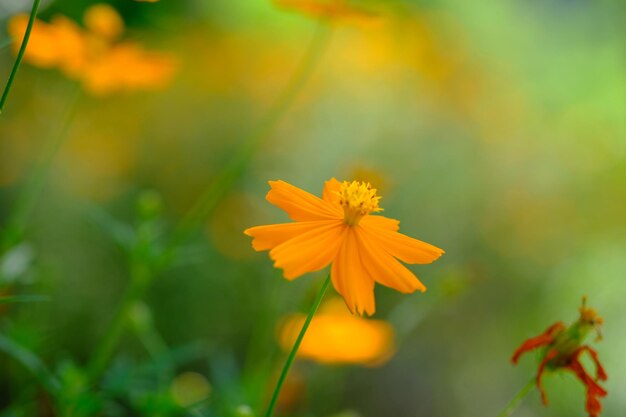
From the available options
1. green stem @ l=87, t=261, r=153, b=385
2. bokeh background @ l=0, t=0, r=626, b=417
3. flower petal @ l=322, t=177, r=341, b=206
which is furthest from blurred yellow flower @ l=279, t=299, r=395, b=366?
flower petal @ l=322, t=177, r=341, b=206

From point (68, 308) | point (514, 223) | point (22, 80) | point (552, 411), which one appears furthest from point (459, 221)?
point (22, 80)

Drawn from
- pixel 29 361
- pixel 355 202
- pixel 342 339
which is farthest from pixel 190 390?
pixel 355 202

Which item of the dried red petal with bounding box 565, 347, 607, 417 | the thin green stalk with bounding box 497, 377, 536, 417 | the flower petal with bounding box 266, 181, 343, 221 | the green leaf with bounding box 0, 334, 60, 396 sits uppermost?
the flower petal with bounding box 266, 181, 343, 221

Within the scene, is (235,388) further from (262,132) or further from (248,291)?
(248,291)

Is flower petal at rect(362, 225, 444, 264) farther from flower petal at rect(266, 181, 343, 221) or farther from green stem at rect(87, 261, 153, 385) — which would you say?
green stem at rect(87, 261, 153, 385)

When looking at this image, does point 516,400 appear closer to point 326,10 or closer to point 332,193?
point 332,193

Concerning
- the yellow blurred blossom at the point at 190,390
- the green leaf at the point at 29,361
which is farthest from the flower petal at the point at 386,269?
the yellow blurred blossom at the point at 190,390
